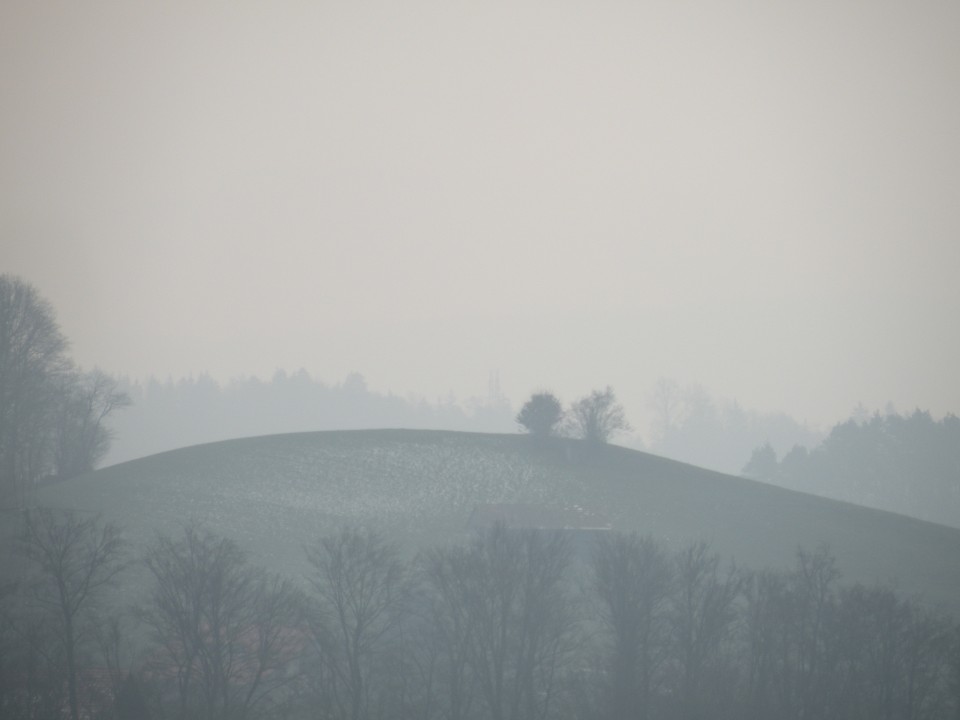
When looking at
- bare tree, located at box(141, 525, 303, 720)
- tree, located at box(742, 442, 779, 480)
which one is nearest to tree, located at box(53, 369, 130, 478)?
bare tree, located at box(141, 525, 303, 720)

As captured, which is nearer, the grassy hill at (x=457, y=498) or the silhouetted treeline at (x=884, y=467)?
Result: the grassy hill at (x=457, y=498)

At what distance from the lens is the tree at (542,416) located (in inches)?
3204

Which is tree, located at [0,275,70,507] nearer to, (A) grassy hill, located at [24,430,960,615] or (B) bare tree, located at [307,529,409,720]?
(A) grassy hill, located at [24,430,960,615]

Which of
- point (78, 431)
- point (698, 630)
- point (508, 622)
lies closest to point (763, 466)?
point (78, 431)

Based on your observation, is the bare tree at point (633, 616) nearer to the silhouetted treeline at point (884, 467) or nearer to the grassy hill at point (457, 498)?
the grassy hill at point (457, 498)

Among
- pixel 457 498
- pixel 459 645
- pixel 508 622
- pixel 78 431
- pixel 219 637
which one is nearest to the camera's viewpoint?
pixel 219 637

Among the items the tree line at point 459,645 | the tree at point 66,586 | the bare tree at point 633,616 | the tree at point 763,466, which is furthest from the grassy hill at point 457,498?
the tree at point 763,466

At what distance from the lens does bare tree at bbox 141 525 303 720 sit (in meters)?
39.2

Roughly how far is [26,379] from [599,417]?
41.6 meters

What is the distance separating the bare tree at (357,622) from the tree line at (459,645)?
0.45 feet

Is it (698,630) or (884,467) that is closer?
(698,630)

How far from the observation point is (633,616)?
4450 centimetres

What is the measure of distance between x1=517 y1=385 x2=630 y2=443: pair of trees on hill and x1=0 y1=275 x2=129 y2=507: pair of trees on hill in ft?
104

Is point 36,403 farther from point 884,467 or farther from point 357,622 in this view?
point 884,467
